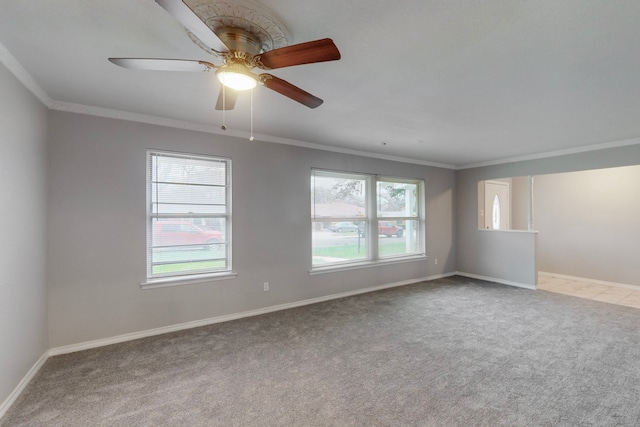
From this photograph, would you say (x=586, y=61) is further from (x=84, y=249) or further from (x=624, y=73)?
(x=84, y=249)

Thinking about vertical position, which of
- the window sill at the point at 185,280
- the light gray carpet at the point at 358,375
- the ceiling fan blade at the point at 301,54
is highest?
the ceiling fan blade at the point at 301,54

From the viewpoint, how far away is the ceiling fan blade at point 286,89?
1718 mm

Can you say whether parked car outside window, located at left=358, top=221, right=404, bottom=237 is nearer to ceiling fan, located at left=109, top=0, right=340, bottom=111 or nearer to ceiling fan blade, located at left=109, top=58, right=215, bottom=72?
ceiling fan, located at left=109, top=0, right=340, bottom=111

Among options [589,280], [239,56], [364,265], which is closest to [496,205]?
[589,280]

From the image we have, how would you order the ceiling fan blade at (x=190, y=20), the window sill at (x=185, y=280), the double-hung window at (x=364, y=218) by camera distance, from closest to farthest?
the ceiling fan blade at (x=190, y=20) → the window sill at (x=185, y=280) → the double-hung window at (x=364, y=218)

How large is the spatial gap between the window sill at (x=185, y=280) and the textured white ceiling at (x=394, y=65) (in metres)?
1.80

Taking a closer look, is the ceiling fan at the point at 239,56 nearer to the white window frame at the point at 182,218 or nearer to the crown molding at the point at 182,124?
the crown molding at the point at 182,124

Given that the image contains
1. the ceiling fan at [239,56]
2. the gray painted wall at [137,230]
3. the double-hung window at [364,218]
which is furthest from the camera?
the double-hung window at [364,218]

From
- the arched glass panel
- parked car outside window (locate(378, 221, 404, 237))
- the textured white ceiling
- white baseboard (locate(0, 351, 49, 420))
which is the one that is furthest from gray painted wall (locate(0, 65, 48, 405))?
the arched glass panel

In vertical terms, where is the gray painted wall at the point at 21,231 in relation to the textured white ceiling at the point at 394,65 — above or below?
below

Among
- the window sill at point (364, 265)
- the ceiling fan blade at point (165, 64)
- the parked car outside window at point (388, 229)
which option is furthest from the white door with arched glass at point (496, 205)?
the ceiling fan blade at point (165, 64)

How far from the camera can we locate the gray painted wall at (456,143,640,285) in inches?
168

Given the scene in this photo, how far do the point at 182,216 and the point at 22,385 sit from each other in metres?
1.86

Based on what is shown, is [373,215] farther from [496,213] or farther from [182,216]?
[496,213]
